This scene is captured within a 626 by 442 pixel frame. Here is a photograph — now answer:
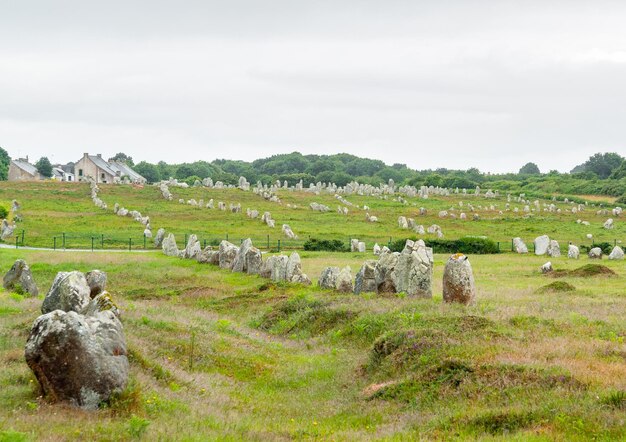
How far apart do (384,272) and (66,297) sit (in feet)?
43.1

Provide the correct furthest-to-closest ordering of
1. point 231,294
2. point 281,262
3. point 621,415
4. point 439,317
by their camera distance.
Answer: point 281,262, point 231,294, point 439,317, point 621,415

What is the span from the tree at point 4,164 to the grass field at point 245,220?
33.8m

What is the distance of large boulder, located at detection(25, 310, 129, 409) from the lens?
14.6m

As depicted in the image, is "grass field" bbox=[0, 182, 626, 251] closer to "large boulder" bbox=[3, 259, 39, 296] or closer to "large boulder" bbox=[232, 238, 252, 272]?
"large boulder" bbox=[232, 238, 252, 272]

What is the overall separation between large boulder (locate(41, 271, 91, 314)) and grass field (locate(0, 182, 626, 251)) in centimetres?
3460

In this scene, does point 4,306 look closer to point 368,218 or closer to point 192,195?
point 368,218

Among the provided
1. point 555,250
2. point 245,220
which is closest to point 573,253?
point 555,250

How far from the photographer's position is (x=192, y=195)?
354ft

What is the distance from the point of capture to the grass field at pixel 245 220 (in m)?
66.9

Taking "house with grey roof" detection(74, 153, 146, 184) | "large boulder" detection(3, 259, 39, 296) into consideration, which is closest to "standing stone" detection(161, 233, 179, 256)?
"large boulder" detection(3, 259, 39, 296)

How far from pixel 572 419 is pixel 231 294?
24.1 m

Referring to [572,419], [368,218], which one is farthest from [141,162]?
[572,419]

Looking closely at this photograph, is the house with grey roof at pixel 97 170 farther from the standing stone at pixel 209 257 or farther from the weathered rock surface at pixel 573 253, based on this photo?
the weathered rock surface at pixel 573 253

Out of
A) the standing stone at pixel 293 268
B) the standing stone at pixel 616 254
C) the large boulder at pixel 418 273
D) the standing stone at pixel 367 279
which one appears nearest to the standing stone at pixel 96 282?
the standing stone at pixel 367 279
